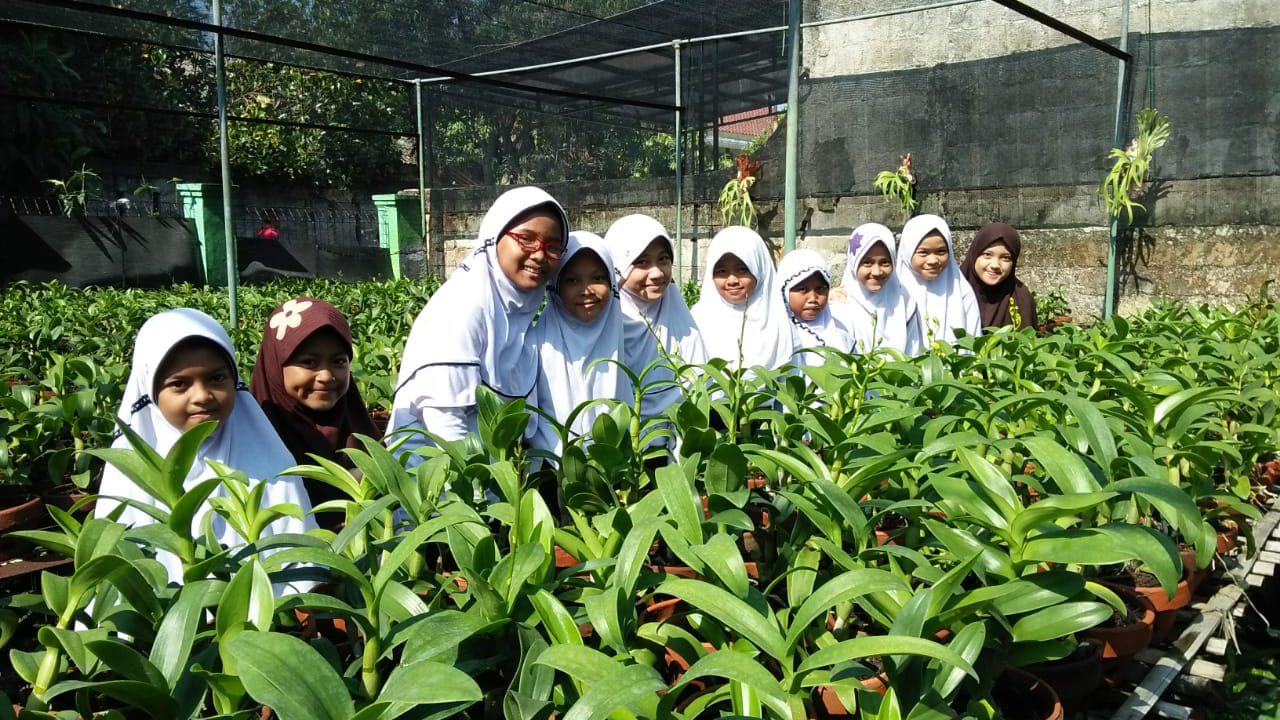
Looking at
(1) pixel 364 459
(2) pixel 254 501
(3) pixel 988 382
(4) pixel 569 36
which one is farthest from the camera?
(4) pixel 569 36

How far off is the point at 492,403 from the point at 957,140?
273 inches

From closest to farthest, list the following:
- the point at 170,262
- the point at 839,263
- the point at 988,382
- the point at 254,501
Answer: the point at 254,501, the point at 988,382, the point at 839,263, the point at 170,262

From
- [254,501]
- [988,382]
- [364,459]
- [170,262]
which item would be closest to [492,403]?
[364,459]

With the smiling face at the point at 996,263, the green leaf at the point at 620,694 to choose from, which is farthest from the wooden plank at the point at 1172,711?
the smiling face at the point at 996,263

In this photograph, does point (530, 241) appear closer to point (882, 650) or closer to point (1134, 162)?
point (882, 650)

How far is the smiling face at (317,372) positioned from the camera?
8.36 feet

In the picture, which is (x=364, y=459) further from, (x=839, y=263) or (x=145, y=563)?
(x=839, y=263)

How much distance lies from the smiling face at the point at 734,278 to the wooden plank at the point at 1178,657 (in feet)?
7.14

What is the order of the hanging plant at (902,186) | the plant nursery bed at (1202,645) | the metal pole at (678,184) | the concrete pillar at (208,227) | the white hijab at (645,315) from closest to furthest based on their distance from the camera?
the plant nursery bed at (1202,645) → the white hijab at (645,315) → the hanging plant at (902,186) → the metal pole at (678,184) → the concrete pillar at (208,227)

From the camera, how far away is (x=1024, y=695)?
129cm

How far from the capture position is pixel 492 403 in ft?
6.21

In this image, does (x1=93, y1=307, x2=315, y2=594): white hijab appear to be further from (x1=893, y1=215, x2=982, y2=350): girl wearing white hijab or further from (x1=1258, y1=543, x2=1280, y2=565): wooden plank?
(x1=893, y1=215, x2=982, y2=350): girl wearing white hijab

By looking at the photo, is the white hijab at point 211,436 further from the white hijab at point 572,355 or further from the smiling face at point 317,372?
the white hijab at point 572,355

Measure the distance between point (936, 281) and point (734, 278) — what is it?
155 cm
